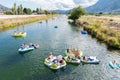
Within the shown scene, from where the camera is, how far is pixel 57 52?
47.6 meters

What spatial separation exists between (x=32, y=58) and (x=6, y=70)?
8297 millimetres

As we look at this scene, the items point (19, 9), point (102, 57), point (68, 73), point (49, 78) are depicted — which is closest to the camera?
point (49, 78)

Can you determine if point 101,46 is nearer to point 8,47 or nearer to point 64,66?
point 64,66

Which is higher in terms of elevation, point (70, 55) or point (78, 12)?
point (78, 12)

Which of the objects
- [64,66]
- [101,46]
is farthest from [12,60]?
[101,46]

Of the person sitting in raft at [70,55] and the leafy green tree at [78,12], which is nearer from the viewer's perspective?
the person sitting in raft at [70,55]

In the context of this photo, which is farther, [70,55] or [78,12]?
[78,12]

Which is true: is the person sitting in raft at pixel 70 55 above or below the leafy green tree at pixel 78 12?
below

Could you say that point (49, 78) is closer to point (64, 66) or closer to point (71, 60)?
point (64, 66)

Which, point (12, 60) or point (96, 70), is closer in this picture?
point (96, 70)

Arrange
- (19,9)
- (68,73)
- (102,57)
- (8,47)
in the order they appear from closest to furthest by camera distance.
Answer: (68,73)
(102,57)
(8,47)
(19,9)

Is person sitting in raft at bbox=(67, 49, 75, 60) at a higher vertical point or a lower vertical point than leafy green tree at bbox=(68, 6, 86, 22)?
lower

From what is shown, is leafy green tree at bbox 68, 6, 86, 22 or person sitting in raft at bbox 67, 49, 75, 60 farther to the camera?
leafy green tree at bbox 68, 6, 86, 22

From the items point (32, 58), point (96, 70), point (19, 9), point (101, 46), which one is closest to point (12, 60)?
point (32, 58)
